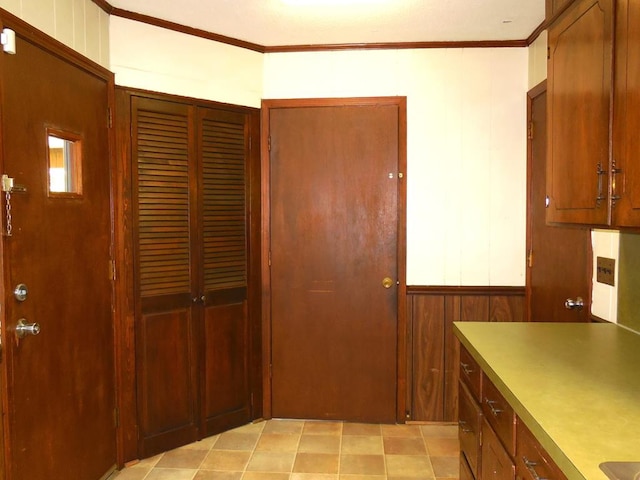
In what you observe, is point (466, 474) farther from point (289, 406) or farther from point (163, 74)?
point (163, 74)

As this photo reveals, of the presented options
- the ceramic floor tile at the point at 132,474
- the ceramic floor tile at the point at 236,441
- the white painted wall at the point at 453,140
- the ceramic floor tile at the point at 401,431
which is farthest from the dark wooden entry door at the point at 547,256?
the ceramic floor tile at the point at 132,474

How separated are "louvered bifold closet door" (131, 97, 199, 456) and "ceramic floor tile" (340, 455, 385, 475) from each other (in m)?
0.93

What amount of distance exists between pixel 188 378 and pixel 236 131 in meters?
1.50

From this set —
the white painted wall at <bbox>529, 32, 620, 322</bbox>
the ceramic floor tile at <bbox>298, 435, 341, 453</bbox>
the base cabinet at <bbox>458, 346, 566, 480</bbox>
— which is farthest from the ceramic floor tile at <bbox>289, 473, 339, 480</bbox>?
the white painted wall at <bbox>529, 32, 620, 322</bbox>

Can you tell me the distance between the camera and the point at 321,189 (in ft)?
10.3

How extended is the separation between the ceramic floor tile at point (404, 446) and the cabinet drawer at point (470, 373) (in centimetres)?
96

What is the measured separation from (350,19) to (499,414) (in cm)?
214

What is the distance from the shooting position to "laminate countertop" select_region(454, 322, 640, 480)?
1066 millimetres

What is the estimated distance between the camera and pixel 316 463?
2.70 metres

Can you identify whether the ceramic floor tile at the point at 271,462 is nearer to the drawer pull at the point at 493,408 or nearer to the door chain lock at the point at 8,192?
the drawer pull at the point at 493,408

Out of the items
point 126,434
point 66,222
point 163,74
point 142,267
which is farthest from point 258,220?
point 126,434

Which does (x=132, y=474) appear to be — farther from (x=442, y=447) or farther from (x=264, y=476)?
(x=442, y=447)

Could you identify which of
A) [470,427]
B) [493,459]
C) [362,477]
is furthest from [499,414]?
[362,477]

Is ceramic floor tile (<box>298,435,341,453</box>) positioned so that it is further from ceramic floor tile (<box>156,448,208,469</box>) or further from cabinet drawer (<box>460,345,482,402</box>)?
cabinet drawer (<box>460,345,482,402</box>)
